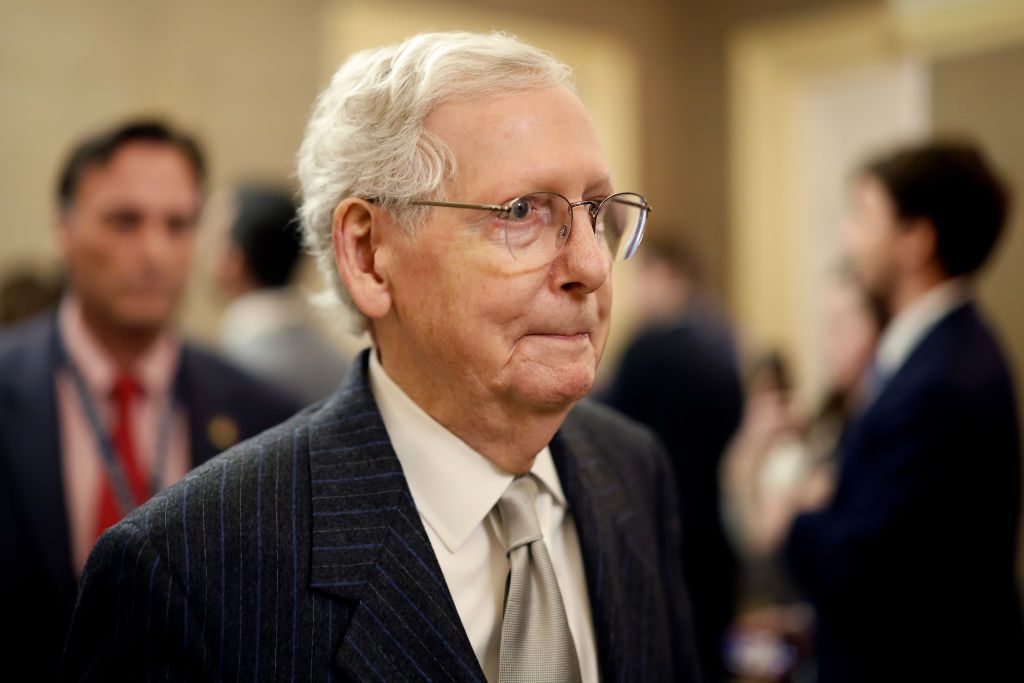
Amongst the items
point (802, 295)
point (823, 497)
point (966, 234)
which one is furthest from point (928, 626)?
point (802, 295)

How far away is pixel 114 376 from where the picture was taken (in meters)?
2.20

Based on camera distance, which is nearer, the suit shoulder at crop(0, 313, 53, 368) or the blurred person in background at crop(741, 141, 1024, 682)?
the suit shoulder at crop(0, 313, 53, 368)

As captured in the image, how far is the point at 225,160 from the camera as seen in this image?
5320 mm

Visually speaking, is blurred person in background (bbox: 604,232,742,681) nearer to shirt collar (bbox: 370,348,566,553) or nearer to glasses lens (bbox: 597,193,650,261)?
glasses lens (bbox: 597,193,650,261)

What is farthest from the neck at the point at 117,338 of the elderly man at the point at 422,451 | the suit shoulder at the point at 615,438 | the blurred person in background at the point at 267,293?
the suit shoulder at the point at 615,438

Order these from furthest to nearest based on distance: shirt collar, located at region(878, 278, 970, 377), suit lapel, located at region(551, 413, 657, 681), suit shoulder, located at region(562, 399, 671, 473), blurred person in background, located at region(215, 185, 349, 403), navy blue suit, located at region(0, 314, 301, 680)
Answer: blurred person in background, located at region(215, 185, 349, 403)
shirt collar, located at region(878, 278, 970, 377)
navy blue suit, located at region(0, 314, 301, 680)
suit shoulder, located at region(562, 399, 671, 473)
suit lapel, located at region(551, 413, 657, 681)

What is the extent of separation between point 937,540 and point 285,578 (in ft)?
5.53

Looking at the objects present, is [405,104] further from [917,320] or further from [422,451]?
[917,320]

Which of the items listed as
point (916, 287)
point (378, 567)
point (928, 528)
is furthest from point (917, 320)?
point (378, 567)

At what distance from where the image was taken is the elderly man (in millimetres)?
→ 1184

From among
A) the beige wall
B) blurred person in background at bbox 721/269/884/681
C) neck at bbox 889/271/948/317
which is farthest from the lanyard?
the beige wall

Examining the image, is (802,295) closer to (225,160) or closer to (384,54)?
(225,160)

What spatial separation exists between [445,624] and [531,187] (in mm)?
559

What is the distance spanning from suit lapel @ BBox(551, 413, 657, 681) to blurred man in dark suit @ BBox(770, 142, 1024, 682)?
3.42 feet
